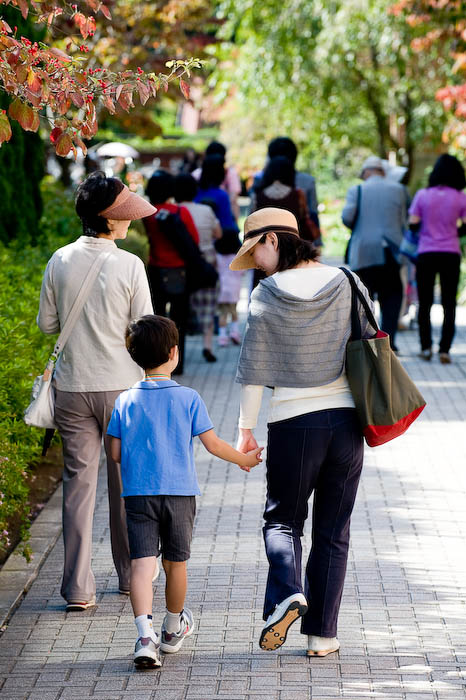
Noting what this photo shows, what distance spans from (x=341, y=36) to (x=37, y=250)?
39.1 feet

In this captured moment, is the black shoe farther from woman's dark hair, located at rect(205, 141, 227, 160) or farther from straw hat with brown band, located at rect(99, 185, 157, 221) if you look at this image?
straw hat with brown band, located at rect(99, 185, 157, 221)

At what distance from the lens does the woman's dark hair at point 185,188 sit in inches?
420

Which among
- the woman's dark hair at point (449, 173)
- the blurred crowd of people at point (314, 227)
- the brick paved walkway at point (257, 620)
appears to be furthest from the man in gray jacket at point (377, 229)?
the brick paved walkway at point (257, 620)

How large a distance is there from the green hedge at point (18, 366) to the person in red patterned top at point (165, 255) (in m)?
0.95

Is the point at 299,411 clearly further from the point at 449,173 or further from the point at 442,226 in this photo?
the point at 449,173

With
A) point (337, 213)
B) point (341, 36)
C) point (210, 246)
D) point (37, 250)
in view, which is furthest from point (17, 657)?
point (337, 213)

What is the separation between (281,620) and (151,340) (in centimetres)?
116

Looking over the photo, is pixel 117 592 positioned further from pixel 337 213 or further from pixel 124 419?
pixel 337 213

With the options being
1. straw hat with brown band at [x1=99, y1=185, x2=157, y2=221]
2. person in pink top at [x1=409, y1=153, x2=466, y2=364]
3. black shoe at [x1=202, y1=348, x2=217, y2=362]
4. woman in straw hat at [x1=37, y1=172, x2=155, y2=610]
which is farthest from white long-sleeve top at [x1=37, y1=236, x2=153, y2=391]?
black shoe at [x1=202, y1=348, x2=217, y2=362]

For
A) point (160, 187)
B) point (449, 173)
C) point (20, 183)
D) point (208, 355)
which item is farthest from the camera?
point (208, 355)

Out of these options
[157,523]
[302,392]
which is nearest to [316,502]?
[302,392]

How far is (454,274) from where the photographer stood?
11.2 m

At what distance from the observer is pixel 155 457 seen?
14.1ft

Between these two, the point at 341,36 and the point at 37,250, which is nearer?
the point at 37,250
